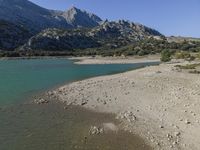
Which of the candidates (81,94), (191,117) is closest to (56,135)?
(191,117)

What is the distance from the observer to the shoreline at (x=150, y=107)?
25913mm

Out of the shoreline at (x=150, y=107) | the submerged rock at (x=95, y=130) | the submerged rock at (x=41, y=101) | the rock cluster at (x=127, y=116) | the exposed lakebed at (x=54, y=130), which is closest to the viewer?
the exposed lakebed at (x=54, y=130)

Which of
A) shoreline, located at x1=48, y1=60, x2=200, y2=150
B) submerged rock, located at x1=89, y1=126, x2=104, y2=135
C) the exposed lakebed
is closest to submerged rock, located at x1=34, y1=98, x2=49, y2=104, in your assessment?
the exposed lakebed

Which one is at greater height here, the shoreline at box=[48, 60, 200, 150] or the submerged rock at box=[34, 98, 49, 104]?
the shoreline at box=[48, 60, 200, 150]

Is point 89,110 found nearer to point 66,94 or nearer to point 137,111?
point 137,111

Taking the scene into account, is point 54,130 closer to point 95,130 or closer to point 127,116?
point 95,130

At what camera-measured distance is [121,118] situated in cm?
3294

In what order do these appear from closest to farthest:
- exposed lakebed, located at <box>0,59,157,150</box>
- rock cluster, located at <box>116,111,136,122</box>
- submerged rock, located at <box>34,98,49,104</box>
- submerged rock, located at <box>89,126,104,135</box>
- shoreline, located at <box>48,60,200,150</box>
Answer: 1. exposed lakebed, located at <box>0,59,157,150</box>
2. shoreline, located at <box>48,60,200,150</box>
3. submerged rock, located at <box>89,126,104,135</box>
4. rock cluster, located at <box>116,111,136,122</box>
5. submerged rock, located at <box>34,98,49,104</box>

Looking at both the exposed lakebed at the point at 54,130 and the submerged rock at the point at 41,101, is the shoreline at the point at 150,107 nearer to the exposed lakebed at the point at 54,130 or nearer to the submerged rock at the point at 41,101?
the exposed lakebed at the point at 54,130

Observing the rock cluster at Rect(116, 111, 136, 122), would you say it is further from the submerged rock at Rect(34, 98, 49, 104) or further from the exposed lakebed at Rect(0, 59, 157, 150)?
the submerged rock at Rect(34, 98, 49, 104)

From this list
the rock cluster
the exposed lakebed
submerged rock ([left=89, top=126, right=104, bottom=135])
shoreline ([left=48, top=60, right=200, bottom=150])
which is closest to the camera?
the exposed lakebed

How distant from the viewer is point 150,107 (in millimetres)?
35719

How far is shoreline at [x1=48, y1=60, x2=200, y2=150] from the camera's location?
25.9 m

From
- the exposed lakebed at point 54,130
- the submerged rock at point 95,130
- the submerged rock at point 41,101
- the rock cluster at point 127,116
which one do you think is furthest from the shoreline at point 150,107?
the submerged rock at point 41,101
